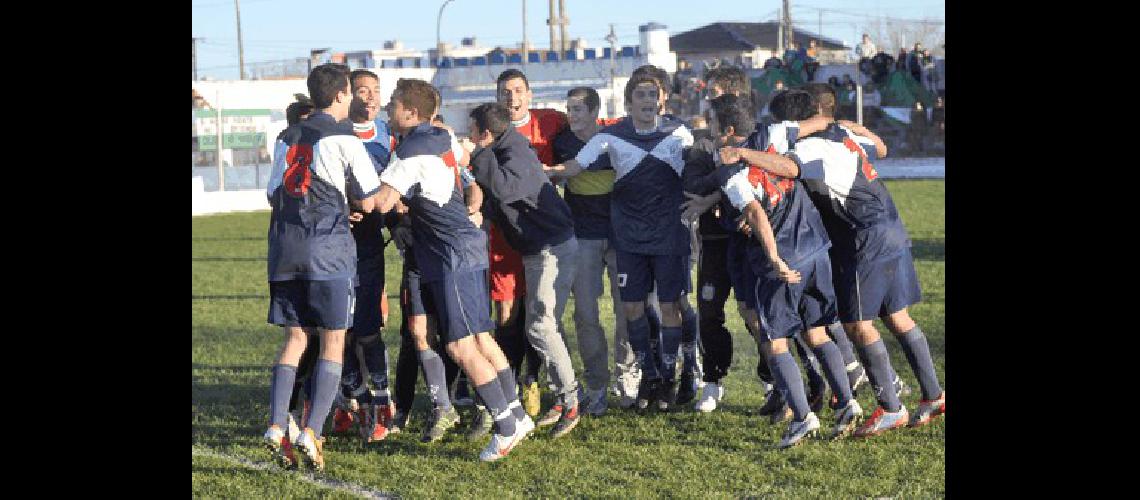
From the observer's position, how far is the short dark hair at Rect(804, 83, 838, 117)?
7781 millimetres

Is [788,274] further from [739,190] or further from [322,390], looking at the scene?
[322,390]

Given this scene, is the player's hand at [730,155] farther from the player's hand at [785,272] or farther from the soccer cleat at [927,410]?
the soccer cleat at [927,410]

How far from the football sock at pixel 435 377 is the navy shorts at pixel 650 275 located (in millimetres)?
1225

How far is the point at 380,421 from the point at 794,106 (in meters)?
2.88

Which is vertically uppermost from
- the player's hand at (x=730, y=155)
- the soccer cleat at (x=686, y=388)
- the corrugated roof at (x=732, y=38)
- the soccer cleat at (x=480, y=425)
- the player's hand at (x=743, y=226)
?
the corrugated roof at (x=732, y=38)

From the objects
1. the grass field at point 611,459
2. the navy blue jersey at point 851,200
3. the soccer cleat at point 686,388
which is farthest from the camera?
the soccer cleat at point 686,388

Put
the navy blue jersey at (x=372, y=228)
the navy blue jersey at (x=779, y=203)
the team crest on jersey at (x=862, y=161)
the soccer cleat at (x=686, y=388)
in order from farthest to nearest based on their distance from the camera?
1. the soccer cleat at (x=686, y=388)
2. the navy blue jersey at (x=372, y=228)
3. the team crest on jersey at (x=862, y=161)
4. the navy blue jersey at (x=779, y=203)

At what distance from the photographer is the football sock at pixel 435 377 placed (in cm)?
765

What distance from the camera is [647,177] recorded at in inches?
319

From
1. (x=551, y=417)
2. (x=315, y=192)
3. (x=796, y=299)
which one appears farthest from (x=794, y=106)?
(x=315, y=192)

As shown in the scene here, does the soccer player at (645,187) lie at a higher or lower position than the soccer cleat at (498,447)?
higher

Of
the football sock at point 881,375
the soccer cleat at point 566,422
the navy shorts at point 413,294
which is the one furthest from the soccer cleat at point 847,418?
the navy shorts at point 413,294

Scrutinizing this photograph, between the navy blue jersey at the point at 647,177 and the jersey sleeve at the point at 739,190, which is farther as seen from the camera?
the navy blue jersey at the point at 647,177
